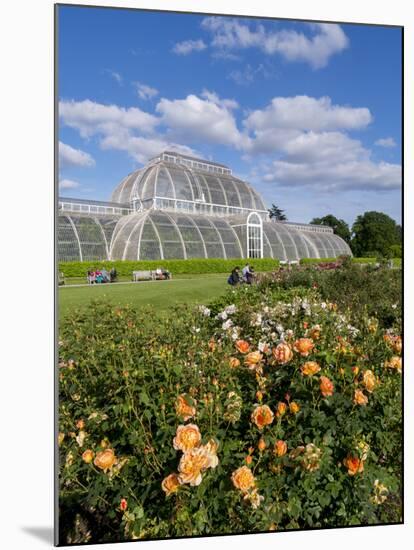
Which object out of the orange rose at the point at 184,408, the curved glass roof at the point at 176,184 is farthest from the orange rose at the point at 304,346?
the curved glass roof at the point at 176,184

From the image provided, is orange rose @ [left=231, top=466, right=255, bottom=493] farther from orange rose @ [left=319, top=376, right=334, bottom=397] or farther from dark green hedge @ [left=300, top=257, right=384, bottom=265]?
dark green hedge @ [left=300, top=257, right=384, bottom=265]

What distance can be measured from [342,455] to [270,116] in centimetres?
235

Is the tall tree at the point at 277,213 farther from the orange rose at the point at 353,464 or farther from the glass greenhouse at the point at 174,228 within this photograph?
the orange rose at the point at 353,464

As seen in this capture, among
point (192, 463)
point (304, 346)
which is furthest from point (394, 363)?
point (192, 463)

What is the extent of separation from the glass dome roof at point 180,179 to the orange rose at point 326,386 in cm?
161

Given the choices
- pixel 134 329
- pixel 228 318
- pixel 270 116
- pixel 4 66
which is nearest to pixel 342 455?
pixel 228 318

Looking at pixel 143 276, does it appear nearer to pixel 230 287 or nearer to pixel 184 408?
pixel 230 287

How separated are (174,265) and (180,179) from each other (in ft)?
2.64

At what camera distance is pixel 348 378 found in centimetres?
278

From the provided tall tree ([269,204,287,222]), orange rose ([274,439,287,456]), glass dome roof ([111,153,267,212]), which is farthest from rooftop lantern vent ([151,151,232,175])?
orange rose ([274,439,287,456])

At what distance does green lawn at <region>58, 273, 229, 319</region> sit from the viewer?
10.4 ft

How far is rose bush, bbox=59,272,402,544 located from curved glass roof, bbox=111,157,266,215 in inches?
45.1

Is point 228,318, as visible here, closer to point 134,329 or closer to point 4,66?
point 134,329

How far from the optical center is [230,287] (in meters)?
3.86
